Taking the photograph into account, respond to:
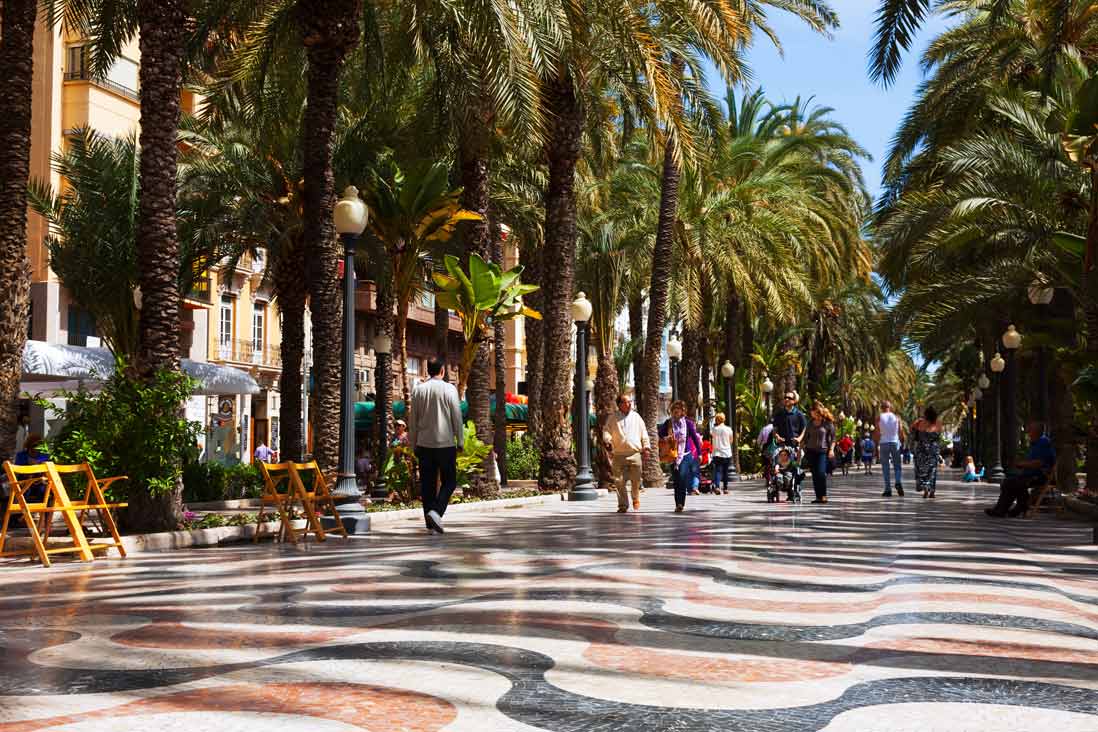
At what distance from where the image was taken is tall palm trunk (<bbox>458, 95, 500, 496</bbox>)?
67.9 ft

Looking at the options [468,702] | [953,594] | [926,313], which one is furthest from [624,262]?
[468,702]

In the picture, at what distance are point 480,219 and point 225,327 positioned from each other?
102ft

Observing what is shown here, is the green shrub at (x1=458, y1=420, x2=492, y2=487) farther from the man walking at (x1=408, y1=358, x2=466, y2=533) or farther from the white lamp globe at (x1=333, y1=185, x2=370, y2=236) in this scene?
the man walking at (x1=408, y1=358, x2=466, y2=533)

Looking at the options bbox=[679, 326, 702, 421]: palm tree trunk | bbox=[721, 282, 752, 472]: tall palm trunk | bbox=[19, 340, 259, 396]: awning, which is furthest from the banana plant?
bbox=[679, 326, 702, 421]: palm tree trunk

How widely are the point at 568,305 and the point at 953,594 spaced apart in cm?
1619

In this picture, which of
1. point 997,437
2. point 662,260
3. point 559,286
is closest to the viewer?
point 559,286

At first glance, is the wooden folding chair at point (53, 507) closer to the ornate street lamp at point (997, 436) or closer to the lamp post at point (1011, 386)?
the lamp post at point (1011, 386)

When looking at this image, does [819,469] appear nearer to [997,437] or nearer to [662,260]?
[662,260]

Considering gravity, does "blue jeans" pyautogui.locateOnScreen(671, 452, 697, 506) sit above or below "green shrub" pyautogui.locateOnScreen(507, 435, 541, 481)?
below

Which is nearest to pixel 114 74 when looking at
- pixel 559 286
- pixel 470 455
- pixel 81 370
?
pixel 559 286

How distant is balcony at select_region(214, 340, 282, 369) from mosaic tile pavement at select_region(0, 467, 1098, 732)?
40180 millimetres

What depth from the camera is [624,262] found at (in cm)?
3516

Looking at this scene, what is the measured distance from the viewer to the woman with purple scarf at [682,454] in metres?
17.0

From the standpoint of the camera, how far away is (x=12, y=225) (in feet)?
41.4
